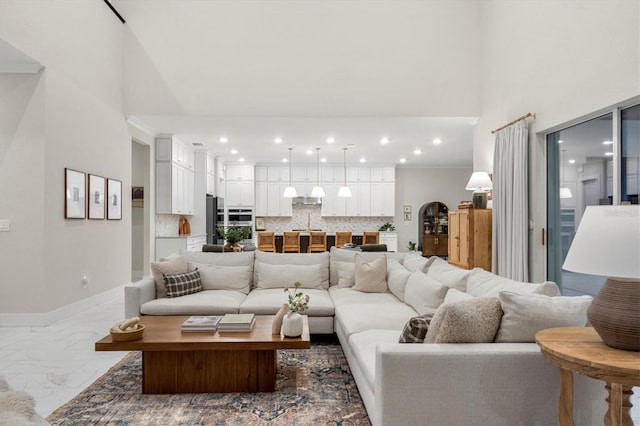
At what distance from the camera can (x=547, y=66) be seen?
4203mm

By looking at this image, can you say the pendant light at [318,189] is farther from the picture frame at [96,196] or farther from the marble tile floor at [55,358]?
the marble tile floor at [55,358]

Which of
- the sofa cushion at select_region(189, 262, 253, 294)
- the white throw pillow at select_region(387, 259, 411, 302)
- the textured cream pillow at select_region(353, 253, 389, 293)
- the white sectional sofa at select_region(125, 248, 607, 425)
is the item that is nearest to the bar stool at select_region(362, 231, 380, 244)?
the white throw pillow at select_region(387, 259, 411, 302)

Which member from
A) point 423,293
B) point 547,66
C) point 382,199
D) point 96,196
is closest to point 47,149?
point 96,196

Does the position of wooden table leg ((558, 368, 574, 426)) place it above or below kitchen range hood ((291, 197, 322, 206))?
below

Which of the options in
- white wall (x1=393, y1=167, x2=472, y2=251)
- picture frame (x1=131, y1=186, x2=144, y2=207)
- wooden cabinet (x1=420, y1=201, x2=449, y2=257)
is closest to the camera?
picture frame (x1=131, y1=186, x2=144, y2=207)

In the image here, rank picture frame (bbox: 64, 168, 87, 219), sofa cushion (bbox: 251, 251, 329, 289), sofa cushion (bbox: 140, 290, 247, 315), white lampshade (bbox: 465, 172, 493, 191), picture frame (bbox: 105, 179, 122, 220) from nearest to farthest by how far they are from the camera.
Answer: sofa cushion (bbox: 140, 290, 247, 315), sofa cushion (bbox: 251, 251, 329, 289), picture frame (bbox: 64, 168, 87, 219), white lampshade (bbox: 465, 172, 493, 191), picture frame (bbox: 105, 179, 122, 220)

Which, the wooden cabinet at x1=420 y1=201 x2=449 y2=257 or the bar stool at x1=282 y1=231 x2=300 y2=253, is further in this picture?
the wooden cabinet at x1=420 y1=201 x2=449 y2=257

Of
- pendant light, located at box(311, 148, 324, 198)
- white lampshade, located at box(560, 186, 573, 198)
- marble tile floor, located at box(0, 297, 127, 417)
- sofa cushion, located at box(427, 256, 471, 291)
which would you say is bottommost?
marble tile floor, located at box(0, 297, 127, 417)

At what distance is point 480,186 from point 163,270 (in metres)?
3.90

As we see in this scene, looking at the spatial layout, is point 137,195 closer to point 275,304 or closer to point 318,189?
point 318,189

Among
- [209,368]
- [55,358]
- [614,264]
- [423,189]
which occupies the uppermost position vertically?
[423,189]

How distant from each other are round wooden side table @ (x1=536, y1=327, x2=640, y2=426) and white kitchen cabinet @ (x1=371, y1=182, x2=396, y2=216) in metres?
9.17

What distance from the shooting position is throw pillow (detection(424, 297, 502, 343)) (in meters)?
1.97

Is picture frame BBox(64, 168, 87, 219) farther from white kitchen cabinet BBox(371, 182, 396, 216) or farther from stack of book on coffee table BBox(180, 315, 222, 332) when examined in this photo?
white kitchen cabinet BBox(371, 182, 396, 216)
